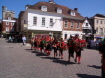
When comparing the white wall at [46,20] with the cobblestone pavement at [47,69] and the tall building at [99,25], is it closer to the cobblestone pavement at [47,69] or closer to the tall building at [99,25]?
the tall building at [99,25]

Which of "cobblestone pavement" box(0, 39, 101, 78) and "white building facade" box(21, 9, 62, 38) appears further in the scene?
"white building facade" box(21, 9, 62, 38)

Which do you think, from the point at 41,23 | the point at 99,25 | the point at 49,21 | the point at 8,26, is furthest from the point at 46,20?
the point at 8,26

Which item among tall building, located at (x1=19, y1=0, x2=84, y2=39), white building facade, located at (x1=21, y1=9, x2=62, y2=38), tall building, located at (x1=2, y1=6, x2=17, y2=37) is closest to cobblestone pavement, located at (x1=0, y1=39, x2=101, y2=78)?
white building facade, located at (x1=21, y1=9, x2=62, y2=38)

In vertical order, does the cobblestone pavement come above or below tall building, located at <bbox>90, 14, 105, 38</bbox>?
below

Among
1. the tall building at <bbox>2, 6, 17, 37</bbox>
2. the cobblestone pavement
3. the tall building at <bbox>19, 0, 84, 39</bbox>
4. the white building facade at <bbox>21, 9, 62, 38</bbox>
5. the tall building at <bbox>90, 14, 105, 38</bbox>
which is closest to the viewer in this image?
the cobblestone pavement

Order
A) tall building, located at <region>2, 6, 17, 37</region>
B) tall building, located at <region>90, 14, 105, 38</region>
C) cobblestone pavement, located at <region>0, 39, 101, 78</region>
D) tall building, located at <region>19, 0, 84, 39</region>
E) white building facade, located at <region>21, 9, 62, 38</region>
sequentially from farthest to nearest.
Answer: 1. tall building, located at <region>2, 6, 17, 37</region>
2. tall building, located at <region>90, 14, 105, 38</region>
3. tall building, located at <region>19, 0, 84, 39</region>
4. white building facade, located at <region>21, 9, 62, 38</region>
5. cobblestone pavement, located at <region>0, 39, 101, 78</region>

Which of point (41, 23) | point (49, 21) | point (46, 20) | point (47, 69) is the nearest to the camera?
point (47, 69)

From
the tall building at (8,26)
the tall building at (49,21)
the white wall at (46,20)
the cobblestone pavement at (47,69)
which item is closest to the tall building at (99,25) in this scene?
the tall building at (49,21)

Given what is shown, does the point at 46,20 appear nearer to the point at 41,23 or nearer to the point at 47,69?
the point at 41,23

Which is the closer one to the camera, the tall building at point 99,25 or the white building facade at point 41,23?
the white building facade at point 41,23

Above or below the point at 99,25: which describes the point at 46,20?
below

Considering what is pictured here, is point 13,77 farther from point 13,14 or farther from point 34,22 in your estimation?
point 13,14

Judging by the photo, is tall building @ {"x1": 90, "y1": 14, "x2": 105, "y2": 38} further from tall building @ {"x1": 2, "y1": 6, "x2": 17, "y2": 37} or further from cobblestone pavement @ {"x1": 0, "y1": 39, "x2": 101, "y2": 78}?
tall building @ {"x1": 2, "y1": 6, "x2": 17, "y2": 37}

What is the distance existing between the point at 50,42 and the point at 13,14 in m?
64.6
